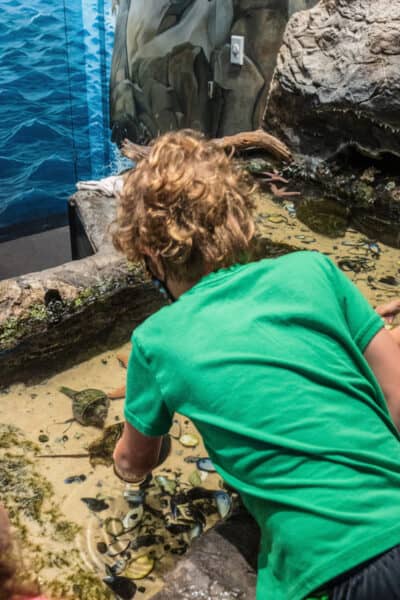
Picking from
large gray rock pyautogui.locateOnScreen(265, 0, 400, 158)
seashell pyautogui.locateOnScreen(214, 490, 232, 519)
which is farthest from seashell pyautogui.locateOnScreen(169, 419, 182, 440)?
large gray rock pyautogui.locateOnScreen(265, 0, 400, 158)

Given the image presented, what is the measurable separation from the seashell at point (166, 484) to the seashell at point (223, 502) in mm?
173

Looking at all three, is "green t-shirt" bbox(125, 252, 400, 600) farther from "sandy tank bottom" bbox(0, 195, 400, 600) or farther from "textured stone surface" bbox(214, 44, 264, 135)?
"textured stone surface" bbox(214, 44, 264, 135)

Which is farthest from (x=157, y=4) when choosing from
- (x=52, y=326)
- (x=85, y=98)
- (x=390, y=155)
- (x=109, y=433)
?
(x=109, y=433)

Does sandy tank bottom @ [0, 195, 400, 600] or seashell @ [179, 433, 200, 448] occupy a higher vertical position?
seashell @ [179, 433, 200, 448]

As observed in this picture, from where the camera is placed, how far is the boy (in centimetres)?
99

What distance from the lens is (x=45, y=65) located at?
5.01 m

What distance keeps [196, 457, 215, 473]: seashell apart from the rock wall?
427 cm

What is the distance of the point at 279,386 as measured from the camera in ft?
3.32

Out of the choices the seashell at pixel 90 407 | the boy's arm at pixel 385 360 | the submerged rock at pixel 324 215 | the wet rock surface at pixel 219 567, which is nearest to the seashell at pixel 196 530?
the wet rock surface at pixel 219 567

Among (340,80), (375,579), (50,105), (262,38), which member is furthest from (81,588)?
(262,38)

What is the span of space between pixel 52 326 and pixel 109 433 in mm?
666

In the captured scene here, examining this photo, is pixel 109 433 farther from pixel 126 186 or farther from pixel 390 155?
pixel 390 155

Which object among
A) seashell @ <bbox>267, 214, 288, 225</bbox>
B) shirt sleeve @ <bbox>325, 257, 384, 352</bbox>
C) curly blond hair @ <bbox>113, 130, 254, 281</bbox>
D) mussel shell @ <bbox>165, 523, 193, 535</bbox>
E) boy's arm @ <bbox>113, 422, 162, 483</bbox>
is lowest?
mussel shell @ <bbox>165, 523, 193, 535</bbox>

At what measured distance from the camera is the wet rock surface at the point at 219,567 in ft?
4.66
